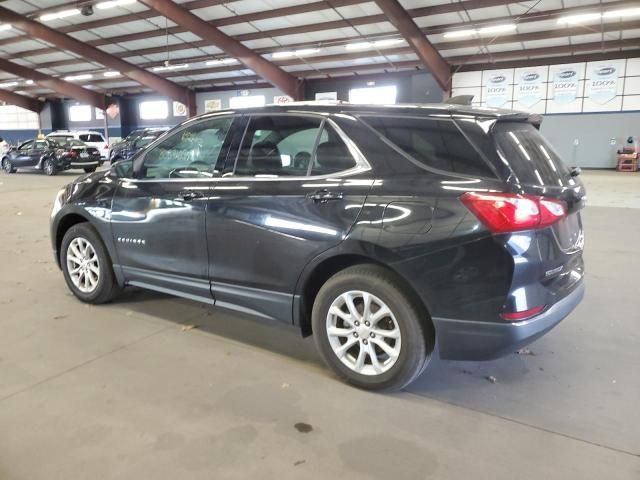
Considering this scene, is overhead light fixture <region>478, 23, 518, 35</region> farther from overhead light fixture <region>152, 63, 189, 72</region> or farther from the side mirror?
the side mirror

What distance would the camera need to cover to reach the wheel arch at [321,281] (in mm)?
2684

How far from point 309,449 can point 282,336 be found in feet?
4.57

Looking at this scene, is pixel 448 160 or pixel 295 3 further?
pixel 295 3

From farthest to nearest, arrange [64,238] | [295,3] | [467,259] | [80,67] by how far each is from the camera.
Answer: [80,67], [295,3], [64,238], [467,259]

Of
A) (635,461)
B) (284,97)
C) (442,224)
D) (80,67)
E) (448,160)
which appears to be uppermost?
(80,67)

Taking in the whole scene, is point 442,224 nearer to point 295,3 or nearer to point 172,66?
point 295,3

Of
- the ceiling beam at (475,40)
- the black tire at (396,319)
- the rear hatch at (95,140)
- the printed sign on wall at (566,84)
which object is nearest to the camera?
the black tire at (396,319)

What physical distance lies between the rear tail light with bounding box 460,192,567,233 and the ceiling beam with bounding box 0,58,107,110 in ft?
104

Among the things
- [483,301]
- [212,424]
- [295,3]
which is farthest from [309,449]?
[295,3]

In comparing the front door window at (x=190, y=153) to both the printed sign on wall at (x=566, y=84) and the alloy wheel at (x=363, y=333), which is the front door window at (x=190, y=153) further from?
the printed sign on wall at (x=566, y=84)

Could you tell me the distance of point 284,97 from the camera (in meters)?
28.3

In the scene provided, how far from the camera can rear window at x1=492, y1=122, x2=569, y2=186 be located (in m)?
2.54

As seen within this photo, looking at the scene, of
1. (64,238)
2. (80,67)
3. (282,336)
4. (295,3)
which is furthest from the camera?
(80,67)

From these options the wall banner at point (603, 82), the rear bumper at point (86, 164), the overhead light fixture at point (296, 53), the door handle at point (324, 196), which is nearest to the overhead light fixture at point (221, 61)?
the overhead light fixture at point (296, 53)
